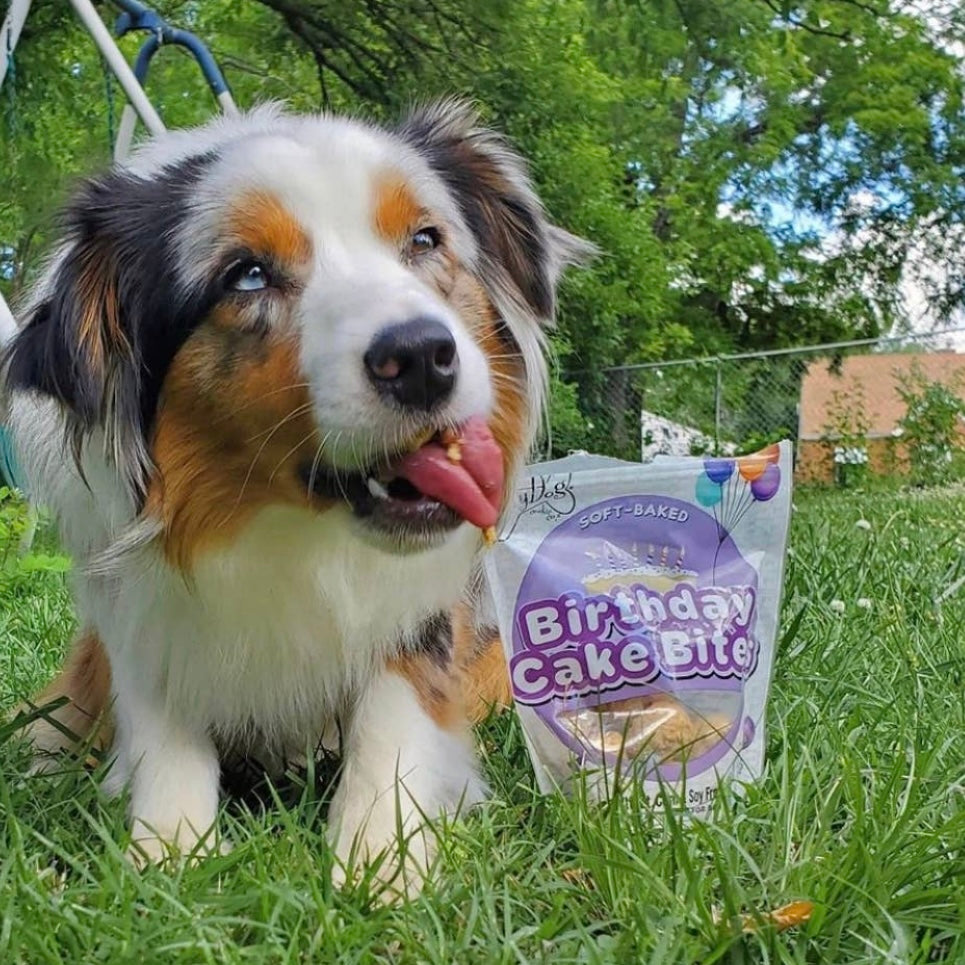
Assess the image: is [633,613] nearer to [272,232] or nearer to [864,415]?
[272,232]

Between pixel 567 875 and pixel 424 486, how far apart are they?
700mm

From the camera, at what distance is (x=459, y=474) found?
1.97 metres

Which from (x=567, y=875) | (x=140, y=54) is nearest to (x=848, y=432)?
(x=140, y=54)

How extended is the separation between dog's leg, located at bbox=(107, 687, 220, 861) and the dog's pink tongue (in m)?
0.70

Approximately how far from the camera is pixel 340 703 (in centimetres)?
230

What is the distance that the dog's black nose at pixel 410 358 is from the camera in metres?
1.78

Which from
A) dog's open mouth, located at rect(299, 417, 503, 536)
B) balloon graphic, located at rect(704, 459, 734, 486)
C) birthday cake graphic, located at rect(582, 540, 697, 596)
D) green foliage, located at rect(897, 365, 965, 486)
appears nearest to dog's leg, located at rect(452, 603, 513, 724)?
birthday cake graphic, located at rect(582, 540, 697, 596)

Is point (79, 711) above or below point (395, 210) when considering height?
below

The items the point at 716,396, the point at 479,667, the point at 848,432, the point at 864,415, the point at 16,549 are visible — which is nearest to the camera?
the point at 479,667

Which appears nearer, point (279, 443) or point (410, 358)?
point (410, 358)

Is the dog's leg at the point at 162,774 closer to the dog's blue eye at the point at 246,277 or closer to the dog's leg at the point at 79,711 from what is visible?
the dog's leg at the point at 79,711

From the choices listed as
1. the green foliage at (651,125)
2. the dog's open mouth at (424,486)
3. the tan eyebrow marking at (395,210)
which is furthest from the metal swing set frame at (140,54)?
the dog's open mouth at (424,486)

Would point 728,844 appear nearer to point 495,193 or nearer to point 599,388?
point 495,193

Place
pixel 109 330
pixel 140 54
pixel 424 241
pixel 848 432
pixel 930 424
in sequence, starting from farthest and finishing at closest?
pixel 848 432, pixel 930 424, pixel 140 54, pixel 424 241, pixel 109 330
